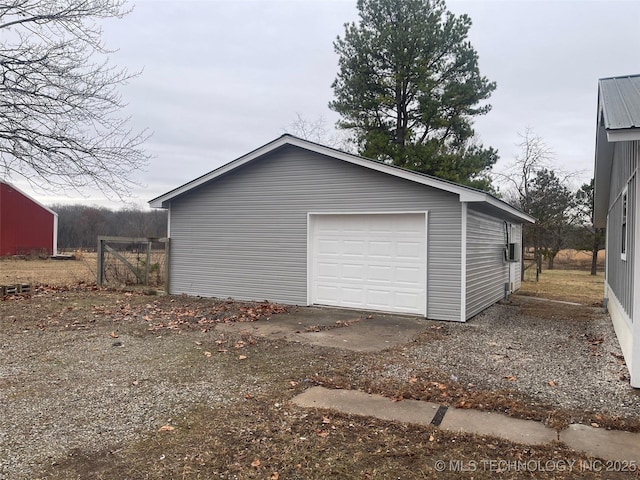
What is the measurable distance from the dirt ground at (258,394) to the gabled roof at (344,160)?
2.43 m

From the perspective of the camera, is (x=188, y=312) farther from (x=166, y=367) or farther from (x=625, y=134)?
(x=625, y=134)

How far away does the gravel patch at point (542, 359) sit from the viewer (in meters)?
4.38

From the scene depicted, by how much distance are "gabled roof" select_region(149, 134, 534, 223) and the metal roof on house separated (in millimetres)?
2501

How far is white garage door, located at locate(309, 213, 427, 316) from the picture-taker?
8.60 meters

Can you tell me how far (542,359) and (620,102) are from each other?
3278 mm

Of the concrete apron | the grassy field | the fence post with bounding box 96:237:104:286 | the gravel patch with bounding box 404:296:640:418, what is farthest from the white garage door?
the fence post with bounding box 96:237:104:286

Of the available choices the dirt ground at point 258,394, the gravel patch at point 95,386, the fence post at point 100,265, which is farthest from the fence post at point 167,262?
the gravel patch at point 95,386

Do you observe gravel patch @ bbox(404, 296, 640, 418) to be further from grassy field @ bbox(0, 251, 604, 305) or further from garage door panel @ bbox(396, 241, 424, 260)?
grassy field @ bbox(0, 251, 604, 305)

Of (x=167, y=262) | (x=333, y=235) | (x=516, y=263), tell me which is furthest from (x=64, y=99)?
(x=516, y=263)

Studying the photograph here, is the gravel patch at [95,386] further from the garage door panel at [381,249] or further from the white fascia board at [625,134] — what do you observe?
the white fascia board at [625,134]

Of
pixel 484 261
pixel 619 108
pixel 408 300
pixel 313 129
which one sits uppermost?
pixel 313 129

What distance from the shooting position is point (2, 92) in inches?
390

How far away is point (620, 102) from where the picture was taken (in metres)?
4.86

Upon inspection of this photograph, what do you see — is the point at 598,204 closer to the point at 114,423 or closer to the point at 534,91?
the point at 534,91
